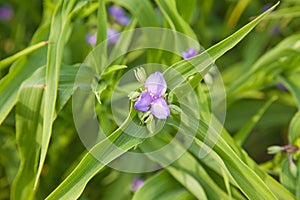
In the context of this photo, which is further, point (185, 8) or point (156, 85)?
point (185, 8)

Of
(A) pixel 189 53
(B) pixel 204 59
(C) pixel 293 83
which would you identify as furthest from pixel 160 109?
(C) pixel 293 83

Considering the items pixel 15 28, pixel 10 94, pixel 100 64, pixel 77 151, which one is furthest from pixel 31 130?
pixel 15 28

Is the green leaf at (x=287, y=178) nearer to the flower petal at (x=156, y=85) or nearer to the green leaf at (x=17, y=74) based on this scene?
the flower petal at (x=156, y=85)

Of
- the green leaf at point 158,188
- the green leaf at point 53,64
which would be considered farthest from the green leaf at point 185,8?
the green leaf at point 158,188

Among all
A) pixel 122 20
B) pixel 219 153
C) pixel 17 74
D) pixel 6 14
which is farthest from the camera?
pixel 6 14

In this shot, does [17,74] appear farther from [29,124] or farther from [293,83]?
[293,83]

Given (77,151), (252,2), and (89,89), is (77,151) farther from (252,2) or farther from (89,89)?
(252,2)

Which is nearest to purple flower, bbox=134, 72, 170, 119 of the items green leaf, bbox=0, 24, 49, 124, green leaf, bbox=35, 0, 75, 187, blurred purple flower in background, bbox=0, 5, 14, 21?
green leaf, bbox=35, 0, 75, 187

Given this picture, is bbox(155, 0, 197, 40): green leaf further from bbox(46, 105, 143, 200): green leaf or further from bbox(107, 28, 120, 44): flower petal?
bbox(46, 105, 143, 200): green leaf
